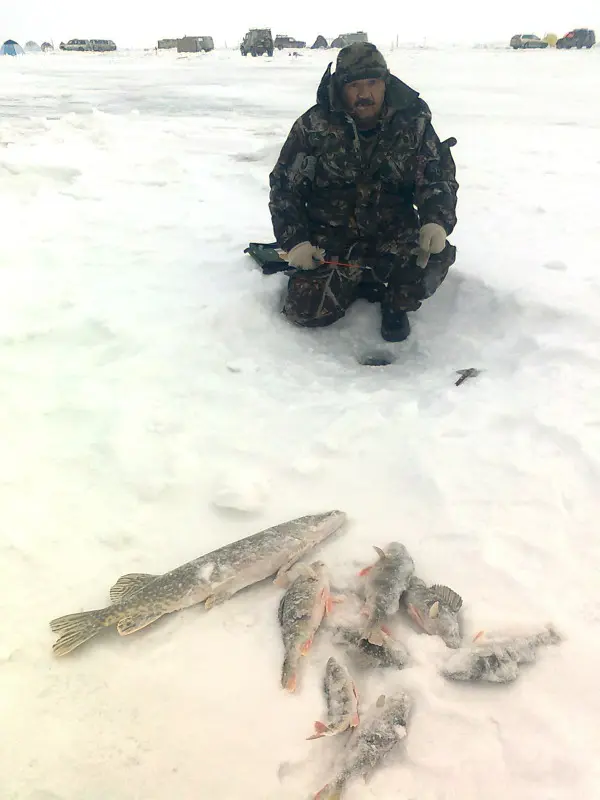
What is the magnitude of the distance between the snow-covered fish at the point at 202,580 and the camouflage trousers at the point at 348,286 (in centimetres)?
223

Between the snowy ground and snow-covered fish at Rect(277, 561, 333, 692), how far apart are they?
68mm

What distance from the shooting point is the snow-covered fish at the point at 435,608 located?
2.34 m

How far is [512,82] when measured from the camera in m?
18.3

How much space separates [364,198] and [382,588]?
10.6ft

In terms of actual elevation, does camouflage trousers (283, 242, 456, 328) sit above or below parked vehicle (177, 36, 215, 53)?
below

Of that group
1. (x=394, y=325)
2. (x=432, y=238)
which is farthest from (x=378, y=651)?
(x=432, y=238)

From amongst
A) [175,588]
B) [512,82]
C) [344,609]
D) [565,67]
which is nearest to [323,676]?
[344,609]

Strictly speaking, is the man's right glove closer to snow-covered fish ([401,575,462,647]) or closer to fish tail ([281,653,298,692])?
snow-covered fish ([401,575,462,647])

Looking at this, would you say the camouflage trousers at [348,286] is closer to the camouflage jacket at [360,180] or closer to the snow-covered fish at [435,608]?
the camouflage jacket at [360,180]

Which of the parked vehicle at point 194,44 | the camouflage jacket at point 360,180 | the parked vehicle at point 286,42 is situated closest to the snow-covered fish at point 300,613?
the camouflage jacket at point 360,180

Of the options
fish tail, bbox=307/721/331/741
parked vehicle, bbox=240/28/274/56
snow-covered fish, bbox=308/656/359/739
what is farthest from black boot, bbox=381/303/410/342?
parked vehicle, bbox=240/28/274/56

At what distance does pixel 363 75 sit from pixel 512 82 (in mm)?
17455

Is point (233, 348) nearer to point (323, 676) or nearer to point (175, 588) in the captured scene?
point (175, 588)

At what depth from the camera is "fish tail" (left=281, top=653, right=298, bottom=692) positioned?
2199 millimetres
